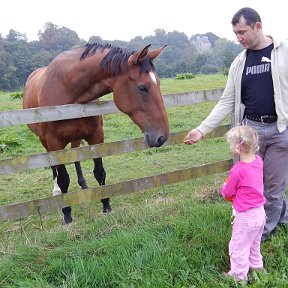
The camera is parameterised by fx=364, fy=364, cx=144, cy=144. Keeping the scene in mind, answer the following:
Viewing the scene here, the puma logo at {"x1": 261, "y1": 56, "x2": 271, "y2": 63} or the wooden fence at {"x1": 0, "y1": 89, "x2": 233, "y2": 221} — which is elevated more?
the puma logo at {"x1": 261, "y1": 56, "x2": 271, "y2": 63}

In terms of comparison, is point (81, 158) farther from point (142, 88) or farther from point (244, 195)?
point (244, 195)

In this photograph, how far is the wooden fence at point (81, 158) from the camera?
358 cm

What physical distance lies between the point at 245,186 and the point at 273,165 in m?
0.72

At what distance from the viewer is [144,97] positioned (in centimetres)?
375

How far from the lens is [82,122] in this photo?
445cm

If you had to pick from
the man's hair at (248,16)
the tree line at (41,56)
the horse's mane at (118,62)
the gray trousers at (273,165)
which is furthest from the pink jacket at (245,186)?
the tree line at (41,56)

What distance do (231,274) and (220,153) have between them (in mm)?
5028

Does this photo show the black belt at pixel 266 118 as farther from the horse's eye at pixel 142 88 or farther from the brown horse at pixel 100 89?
the horse's eye at pixel 142 88

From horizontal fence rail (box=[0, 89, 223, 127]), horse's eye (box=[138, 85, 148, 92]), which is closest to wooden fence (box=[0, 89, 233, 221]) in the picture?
horizontal fence rail (box=[0, 89, 223, 127])

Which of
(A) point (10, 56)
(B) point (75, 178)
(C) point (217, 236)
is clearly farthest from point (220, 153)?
(A) point (10, 56)

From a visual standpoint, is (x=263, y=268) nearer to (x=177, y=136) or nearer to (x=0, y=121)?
(x=177, y=136)

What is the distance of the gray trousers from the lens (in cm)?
324

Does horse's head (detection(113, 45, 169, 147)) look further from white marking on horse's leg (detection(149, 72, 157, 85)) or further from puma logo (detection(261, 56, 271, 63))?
puma logo (detection(261, 56, 271, 63))

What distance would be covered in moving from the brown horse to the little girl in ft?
3.45
